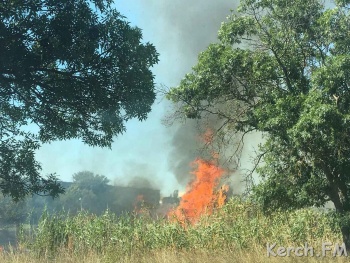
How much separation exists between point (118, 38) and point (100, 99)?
49.7 inches

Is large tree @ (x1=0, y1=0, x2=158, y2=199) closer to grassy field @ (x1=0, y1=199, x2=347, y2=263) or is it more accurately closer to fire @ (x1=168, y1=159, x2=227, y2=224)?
grassy field @ (x1=0, y1=199, x2=347, y2=263)

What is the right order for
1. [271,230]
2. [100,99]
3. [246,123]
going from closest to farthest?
1. [100,99]
2. [246,123]
3. [271,230]

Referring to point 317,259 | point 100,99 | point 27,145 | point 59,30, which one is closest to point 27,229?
point 27,145

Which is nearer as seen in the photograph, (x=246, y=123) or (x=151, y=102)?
(x=151, y=102)

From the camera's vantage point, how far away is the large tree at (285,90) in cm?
909

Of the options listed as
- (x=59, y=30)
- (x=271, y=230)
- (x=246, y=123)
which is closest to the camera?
(x=59, y=30)

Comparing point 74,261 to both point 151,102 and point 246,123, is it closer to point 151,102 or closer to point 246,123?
point 151,102

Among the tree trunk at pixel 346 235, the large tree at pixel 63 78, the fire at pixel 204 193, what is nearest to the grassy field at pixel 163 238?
the tree trunk at pixel 346 235

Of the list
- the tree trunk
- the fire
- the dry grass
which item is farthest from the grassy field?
the fire

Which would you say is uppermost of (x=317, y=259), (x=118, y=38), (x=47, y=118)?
(x=118, y=38)

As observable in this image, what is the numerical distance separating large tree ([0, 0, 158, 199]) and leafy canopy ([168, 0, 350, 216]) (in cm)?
301

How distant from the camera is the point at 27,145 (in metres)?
8.55

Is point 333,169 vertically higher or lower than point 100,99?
lower

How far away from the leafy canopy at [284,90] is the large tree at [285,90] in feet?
0.07
